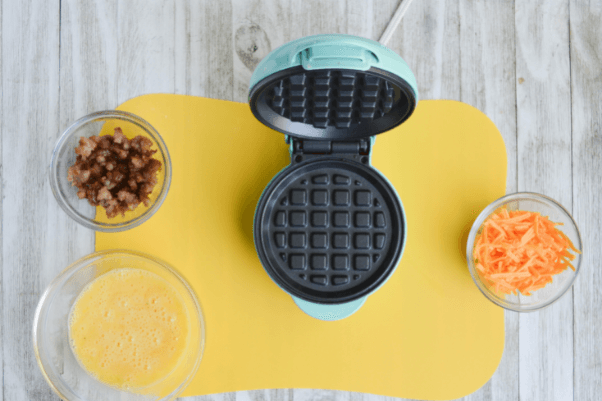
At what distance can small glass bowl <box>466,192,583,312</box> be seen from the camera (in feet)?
4.22

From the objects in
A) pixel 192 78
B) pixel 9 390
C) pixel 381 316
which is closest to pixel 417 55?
pixel 192 78

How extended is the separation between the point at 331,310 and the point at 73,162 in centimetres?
89

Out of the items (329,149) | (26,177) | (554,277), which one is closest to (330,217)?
(329,149)

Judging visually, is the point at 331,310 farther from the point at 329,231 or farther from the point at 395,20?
the point at 395,20

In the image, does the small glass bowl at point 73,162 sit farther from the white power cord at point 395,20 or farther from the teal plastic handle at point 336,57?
the white power cord at point 395,20

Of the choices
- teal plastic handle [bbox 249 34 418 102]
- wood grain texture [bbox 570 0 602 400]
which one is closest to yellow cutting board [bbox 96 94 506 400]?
wood grain texture [bbox 570 0 602 400]

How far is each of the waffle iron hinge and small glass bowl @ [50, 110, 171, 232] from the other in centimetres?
38

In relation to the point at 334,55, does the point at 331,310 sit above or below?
below

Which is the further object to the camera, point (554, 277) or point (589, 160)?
point (589, 160)

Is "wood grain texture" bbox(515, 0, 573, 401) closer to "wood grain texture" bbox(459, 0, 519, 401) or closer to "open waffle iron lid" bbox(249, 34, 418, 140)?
"wood grain texture" bbox(459, 0, 519, 401)

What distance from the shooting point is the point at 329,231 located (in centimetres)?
125

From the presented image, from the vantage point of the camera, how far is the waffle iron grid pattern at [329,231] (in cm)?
124

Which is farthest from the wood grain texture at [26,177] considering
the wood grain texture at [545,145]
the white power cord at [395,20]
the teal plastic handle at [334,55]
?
the wood grain texture at [545,145]

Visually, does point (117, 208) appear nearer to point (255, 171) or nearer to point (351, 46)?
point (255, 171)
